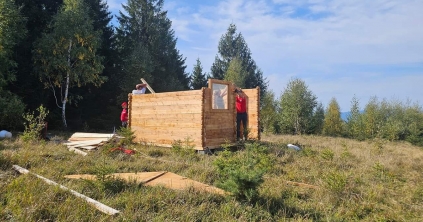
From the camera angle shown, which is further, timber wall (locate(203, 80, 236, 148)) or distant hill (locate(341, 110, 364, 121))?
distant hill (locate(341, 110, 364, 121))

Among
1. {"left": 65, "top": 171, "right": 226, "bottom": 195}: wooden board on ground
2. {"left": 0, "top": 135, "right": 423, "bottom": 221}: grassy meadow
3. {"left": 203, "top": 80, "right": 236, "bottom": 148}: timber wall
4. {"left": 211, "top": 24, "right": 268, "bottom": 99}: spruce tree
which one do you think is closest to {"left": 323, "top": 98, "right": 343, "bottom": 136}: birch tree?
{"left": 211, "top": 24, "right": 268, "bottom": 99}: spruce tree

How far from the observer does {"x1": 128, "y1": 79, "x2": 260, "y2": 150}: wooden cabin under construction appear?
949 cm

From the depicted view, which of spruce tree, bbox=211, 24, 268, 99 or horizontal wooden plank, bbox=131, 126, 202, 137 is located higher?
spruce tree, bbox=211, 24, 268, 99

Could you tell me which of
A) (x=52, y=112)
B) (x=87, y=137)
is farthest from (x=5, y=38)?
(x=87, y=137)

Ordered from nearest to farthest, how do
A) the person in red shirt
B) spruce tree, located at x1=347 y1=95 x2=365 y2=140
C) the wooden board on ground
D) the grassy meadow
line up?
the grassy meadow
the wooden board on ground
the person in red shirt
spruce tree, located at x1=347 y1=95 x2=365 y2=140

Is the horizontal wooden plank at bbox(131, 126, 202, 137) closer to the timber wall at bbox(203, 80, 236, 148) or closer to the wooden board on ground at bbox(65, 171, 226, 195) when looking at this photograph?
the timber wall at bbox(203, 80, 236, 148)

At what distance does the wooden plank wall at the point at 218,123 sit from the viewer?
9539mm

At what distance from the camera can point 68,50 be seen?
17453 mm

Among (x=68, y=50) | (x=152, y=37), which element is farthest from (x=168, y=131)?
(x=152, y=37)

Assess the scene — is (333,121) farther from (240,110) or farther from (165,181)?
(165,181)

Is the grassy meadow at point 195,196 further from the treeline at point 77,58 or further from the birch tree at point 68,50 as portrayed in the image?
the birch tree at point 68,50

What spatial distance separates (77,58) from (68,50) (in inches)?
25.7

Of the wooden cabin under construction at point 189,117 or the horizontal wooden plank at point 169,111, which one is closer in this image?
the wooden cabin under construction at point 189,117

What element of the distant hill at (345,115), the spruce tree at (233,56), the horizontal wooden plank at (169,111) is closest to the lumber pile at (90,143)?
the horizontal wooden plank at (169,111)
